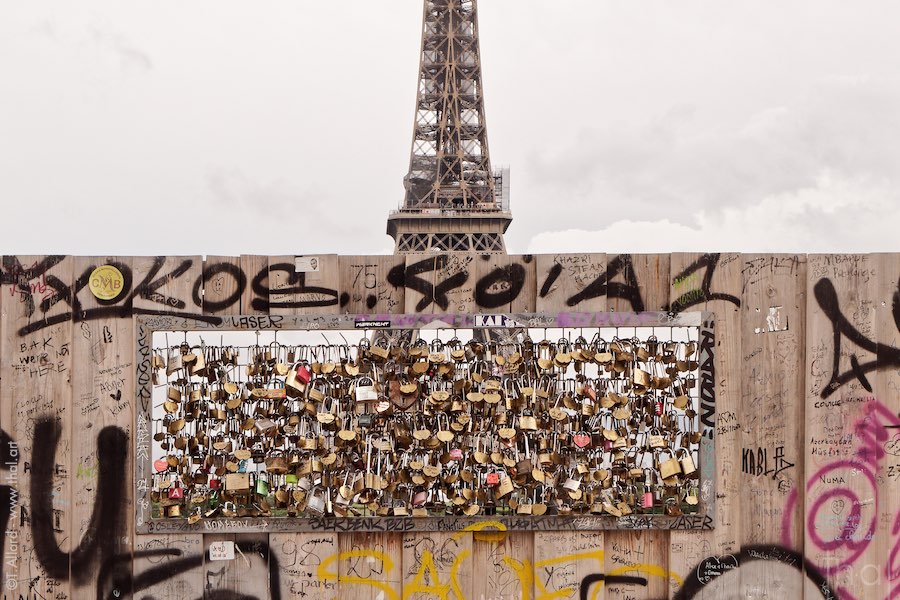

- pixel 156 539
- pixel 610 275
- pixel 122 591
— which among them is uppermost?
pixel 610 275

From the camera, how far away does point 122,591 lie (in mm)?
4500

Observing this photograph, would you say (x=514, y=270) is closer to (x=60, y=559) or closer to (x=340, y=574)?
(x=340, y=574)

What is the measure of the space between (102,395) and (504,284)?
2.50 m

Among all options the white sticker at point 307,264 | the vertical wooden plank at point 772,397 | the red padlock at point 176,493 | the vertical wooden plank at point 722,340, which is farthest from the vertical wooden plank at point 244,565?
the vertical wooden plank at point 772,397

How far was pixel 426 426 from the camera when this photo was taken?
14.5 feet

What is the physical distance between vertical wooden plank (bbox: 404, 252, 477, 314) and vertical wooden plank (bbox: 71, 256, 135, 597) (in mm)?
1696

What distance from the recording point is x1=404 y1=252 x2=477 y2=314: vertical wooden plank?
442cm

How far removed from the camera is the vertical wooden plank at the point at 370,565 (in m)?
4.51

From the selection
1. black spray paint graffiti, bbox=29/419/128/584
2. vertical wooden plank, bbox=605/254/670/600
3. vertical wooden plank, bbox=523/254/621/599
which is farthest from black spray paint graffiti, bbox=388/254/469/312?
black spray paint graffiti, bbox=29/419/128/584

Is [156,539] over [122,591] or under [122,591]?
over

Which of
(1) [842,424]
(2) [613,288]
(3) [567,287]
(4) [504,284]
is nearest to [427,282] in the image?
(4) [504,284]

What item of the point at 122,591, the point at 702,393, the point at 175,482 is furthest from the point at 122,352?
the point at 702,393

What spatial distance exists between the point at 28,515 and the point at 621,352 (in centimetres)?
370

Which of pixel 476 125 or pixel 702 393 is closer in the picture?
pixel 702 393
